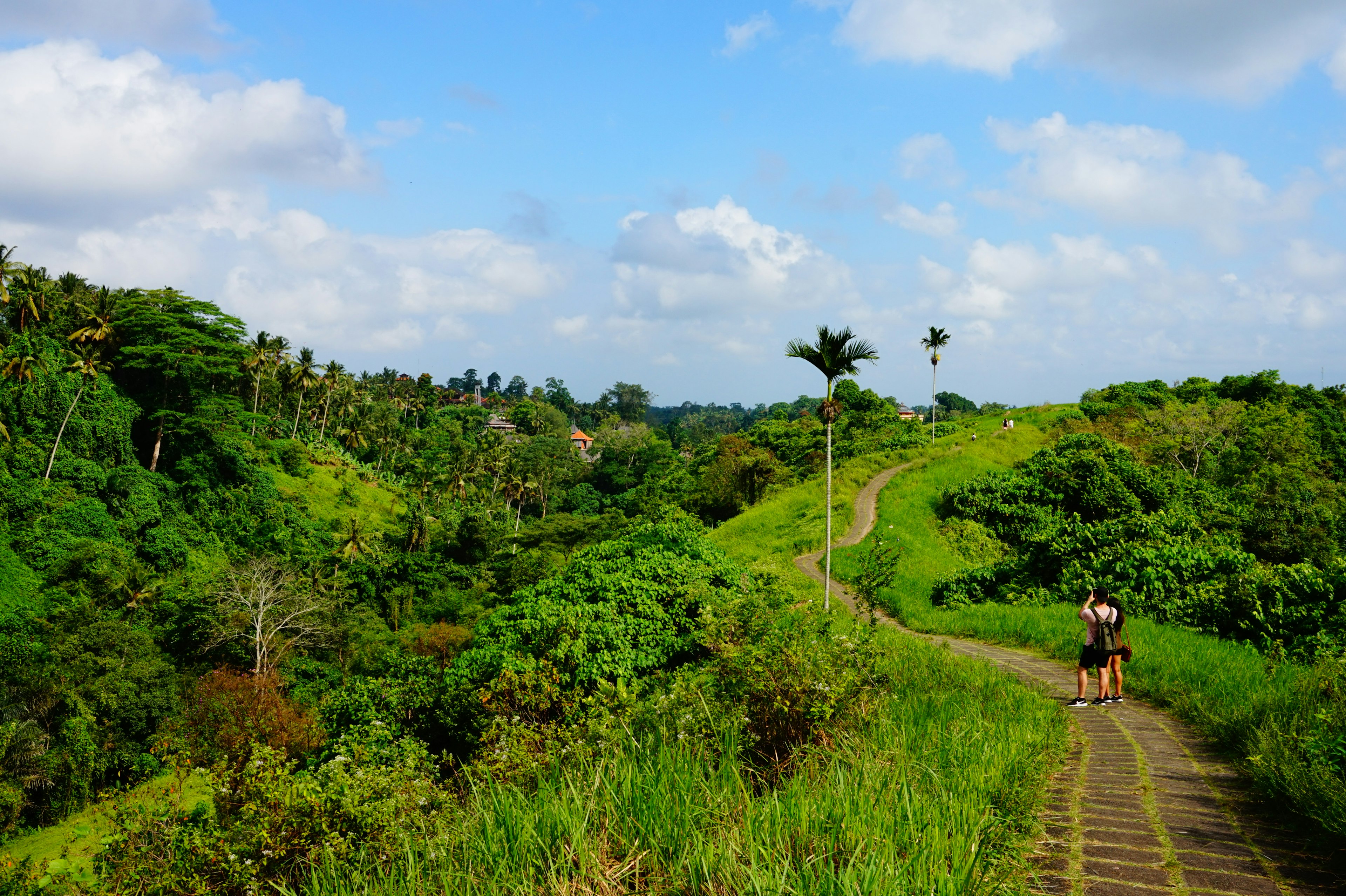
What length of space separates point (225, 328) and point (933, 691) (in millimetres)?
56879

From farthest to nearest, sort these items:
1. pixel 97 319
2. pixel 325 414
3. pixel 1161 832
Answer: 1. pixel 325 414
2. pixel 97 319
3. pixel 1161 832

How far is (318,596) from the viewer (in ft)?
126

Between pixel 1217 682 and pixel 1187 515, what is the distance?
14837mm

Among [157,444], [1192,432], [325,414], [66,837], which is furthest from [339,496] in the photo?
[1192,432]

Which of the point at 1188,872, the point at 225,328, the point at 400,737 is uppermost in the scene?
the point at 225,328

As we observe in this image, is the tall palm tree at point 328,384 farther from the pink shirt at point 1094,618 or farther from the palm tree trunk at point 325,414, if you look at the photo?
the pink shirt at point 1094,618

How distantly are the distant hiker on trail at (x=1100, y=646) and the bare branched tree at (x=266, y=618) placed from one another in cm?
3208

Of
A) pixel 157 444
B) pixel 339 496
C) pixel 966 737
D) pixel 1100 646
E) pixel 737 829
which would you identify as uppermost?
pixel 157 444

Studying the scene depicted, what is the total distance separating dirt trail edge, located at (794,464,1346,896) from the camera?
10.4ft

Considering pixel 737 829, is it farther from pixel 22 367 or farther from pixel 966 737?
pixel 22 367

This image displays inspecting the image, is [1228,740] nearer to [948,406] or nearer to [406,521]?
[406,521]

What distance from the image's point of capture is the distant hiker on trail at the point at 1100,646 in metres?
7.75

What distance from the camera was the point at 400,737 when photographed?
507 inches

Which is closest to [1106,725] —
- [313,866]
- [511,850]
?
[511,850]
